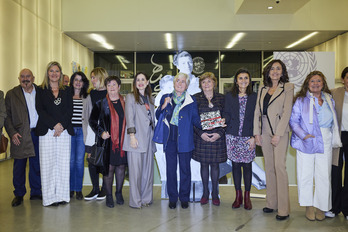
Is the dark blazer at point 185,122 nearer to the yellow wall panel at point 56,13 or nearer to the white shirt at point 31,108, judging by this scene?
the white shirt at point 31,108

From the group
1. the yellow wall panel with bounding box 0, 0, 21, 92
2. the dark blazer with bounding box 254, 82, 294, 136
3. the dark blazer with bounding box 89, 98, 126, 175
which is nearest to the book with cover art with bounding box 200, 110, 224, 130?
the dark blazer with bounding box 254, 82, 294, 136

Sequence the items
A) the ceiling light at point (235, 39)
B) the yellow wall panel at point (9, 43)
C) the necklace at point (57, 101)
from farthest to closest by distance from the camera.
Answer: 1. the ceiling light at point (235, 39)
2. the yellow wall panel at point (9, 43)
3. the necklace at point (57, 101)

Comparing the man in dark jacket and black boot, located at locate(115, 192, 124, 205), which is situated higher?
the man in dark jacket

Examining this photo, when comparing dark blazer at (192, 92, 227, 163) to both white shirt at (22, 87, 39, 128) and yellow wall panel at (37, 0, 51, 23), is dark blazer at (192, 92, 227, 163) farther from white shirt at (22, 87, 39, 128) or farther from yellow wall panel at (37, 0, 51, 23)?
yellow wall panel at (37, 0, 51, 23)

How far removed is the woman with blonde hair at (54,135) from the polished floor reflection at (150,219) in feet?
0.71

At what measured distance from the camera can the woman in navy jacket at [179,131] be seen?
372cm

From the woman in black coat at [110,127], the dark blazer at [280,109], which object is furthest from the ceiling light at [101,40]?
the dark blazer at [280,109]

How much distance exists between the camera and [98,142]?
3.78 metres

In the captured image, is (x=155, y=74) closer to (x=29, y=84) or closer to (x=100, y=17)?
(x=100, y=17)

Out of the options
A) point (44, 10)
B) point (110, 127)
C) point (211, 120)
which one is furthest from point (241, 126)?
point (44, 10)

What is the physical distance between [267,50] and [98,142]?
11.9 m

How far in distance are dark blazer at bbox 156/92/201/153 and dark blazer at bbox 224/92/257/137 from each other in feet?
1.23

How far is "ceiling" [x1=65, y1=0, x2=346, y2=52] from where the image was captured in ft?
31.2

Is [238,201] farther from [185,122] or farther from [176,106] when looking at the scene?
[176,106]
